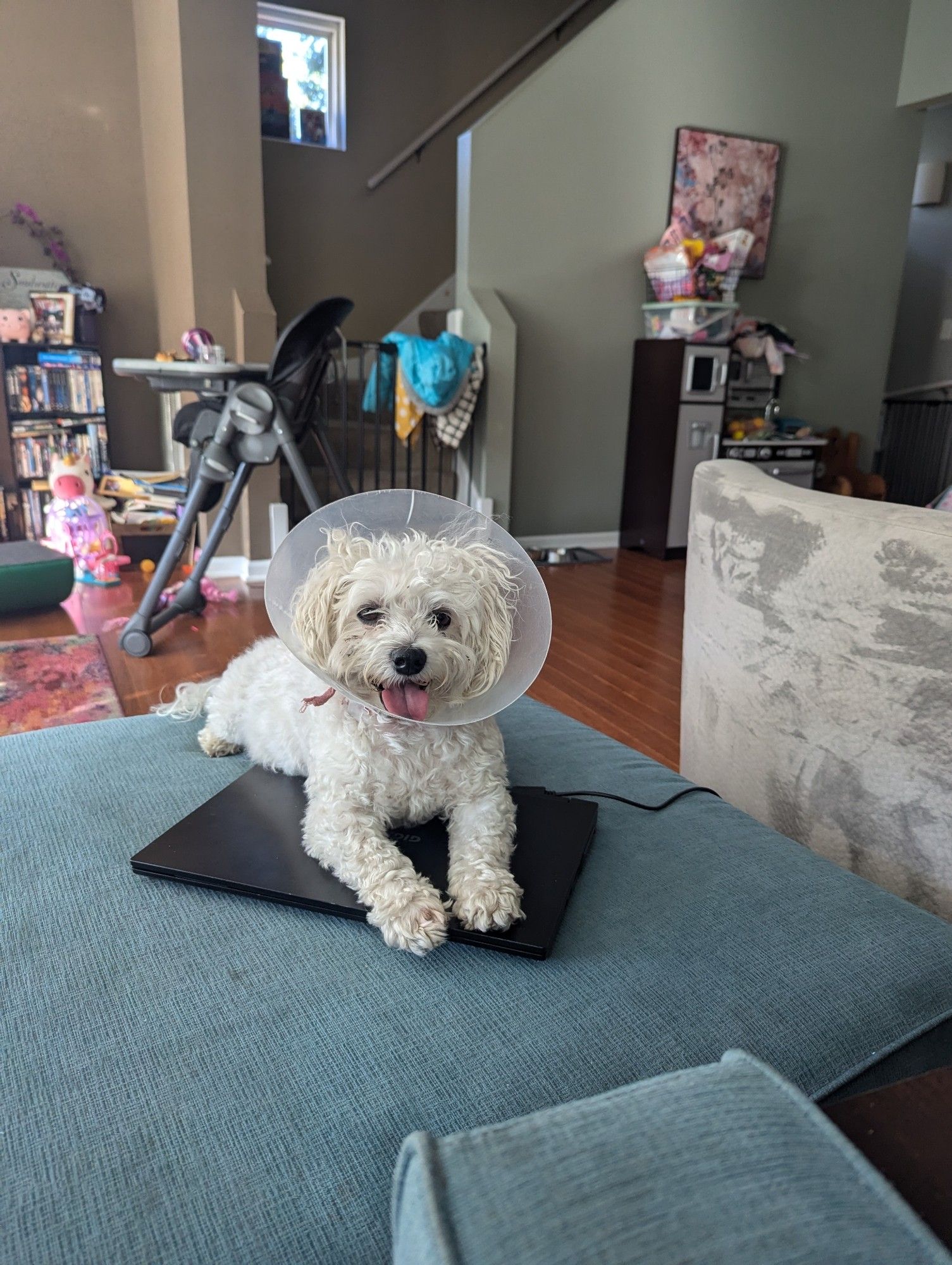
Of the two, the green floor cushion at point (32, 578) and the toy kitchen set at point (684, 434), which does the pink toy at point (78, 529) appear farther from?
the toy kitchen set at point (684, 434)

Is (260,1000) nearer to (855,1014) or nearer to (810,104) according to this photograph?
(855,1014)

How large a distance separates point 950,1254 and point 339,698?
0.81 meters

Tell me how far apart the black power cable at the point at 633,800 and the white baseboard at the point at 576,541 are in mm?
3795

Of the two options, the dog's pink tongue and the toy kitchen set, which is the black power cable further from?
the toy kitchen set

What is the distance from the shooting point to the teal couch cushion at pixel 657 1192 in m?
0.40

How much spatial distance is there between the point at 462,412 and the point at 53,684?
269 centimetres

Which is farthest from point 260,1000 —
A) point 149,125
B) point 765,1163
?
point 149,125

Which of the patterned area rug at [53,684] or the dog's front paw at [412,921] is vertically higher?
the dog's front paw at [412,921]

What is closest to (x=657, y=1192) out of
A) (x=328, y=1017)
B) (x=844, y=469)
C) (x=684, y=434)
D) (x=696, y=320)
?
(x=328, y=1017)

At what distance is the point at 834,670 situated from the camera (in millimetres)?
1204

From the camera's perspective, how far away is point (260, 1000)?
788 millimetres

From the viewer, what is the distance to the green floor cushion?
321cm

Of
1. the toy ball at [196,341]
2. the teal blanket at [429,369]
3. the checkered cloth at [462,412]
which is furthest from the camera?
the checkered cloth at [462,412]

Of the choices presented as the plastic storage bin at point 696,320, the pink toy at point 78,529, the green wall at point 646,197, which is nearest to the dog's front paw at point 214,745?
the pink toy at point 78,529
